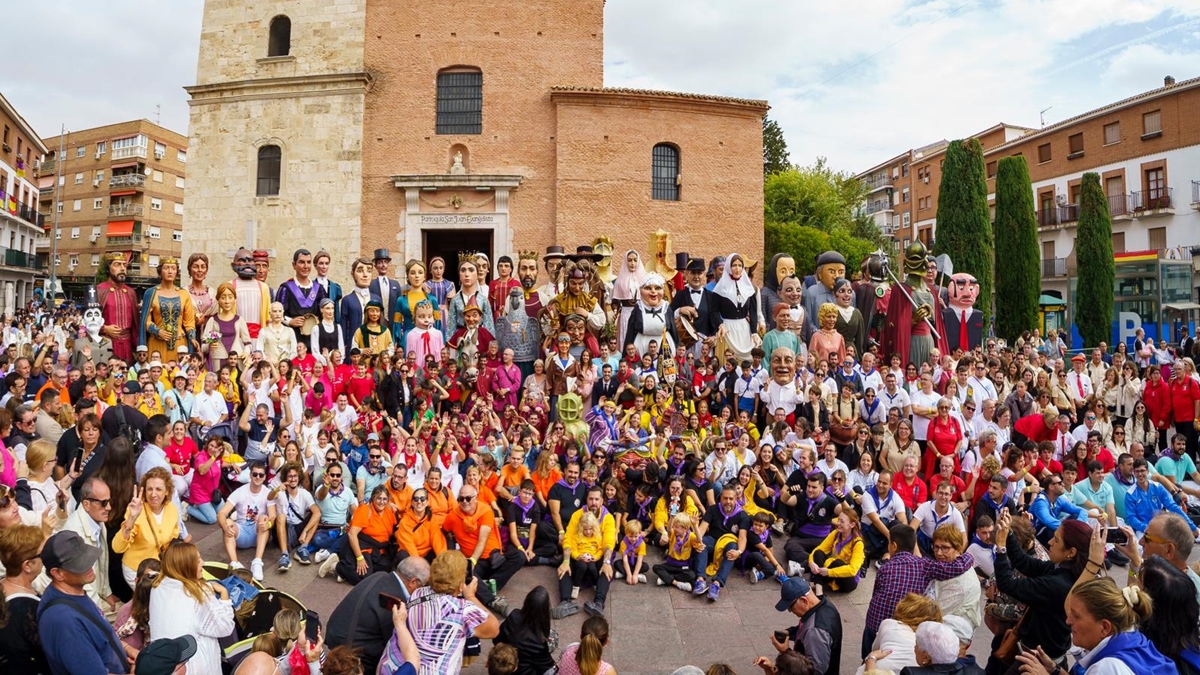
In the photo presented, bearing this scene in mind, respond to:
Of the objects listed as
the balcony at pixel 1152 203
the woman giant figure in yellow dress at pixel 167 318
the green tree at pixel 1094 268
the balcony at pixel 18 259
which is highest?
the balcony at pixel 1152 203

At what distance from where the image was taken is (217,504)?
26.6 feet

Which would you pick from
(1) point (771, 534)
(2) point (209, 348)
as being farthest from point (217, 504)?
(1) point (771, 534)

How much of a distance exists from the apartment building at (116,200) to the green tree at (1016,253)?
49794 millimetres

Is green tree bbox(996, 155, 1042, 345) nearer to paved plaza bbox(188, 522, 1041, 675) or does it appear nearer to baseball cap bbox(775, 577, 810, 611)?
paved plaza bbox(188, 522, 1041, 675)

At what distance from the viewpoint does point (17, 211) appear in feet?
129

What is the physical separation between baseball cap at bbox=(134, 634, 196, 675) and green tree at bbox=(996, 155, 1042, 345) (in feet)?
85.1

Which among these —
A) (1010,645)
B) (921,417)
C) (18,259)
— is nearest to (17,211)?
(18,259)

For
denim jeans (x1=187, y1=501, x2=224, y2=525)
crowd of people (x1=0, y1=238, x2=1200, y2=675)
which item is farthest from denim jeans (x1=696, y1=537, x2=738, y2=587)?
denim jeans (x1=187, y1=501, x2=224, y2=525)

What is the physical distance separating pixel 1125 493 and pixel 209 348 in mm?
11725

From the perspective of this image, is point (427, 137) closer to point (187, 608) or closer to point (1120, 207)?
point (187, 608)

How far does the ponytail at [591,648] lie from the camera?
436 centimetres

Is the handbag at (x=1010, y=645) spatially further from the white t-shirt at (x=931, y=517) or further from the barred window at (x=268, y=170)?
the barred window at (x=268, y=170)

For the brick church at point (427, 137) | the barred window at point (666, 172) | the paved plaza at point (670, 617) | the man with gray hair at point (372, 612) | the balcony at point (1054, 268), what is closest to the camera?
the man with gray hair at point (372, 612)

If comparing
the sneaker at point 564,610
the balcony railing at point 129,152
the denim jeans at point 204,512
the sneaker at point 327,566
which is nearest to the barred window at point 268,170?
the denim jeans at point 204,512
